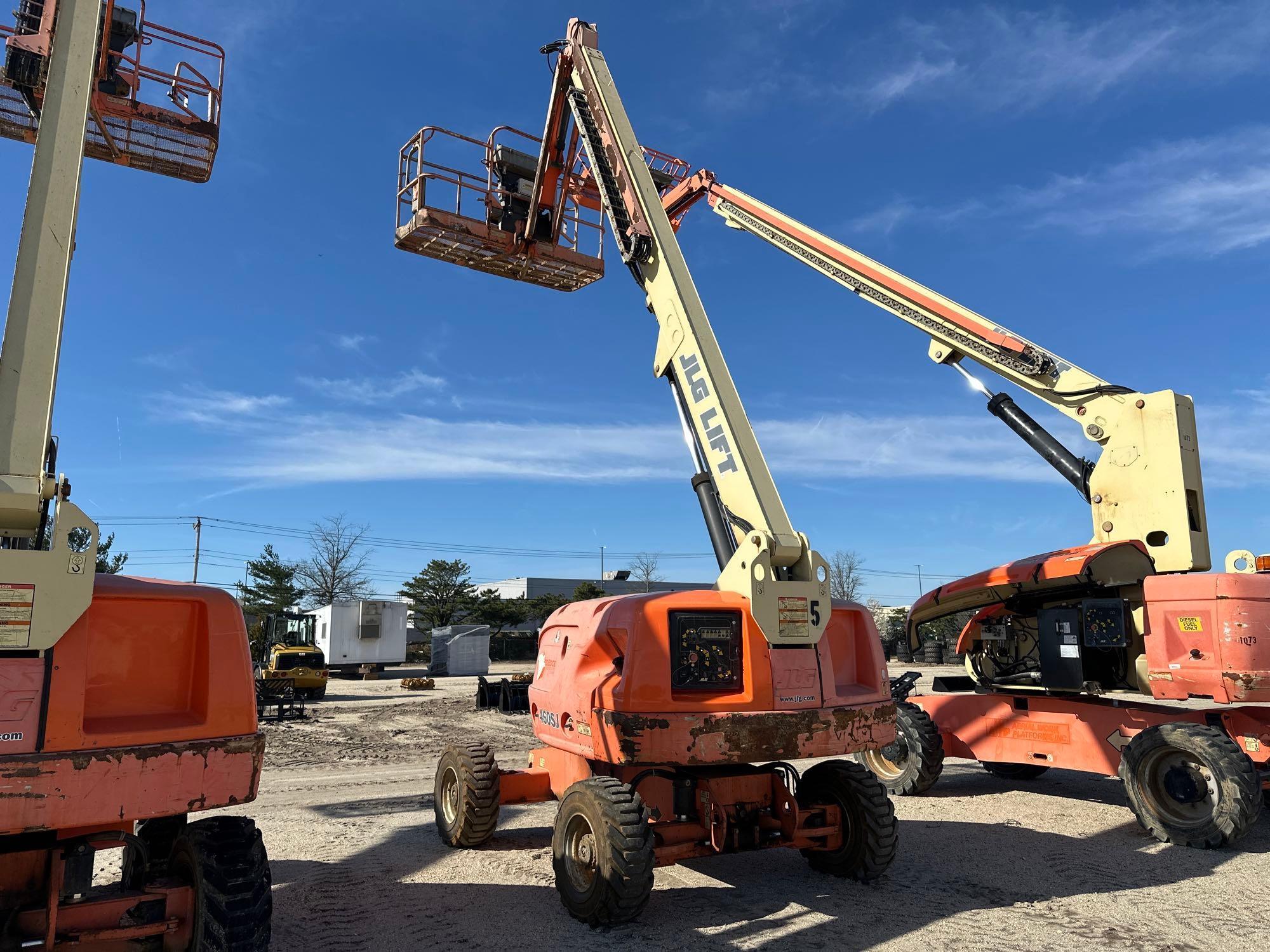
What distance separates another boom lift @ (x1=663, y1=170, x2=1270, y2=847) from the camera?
8148 mm

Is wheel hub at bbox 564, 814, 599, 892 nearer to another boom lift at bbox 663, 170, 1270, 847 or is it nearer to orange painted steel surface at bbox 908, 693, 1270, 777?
another boom lift at bbox 663, 170, 1270, 847

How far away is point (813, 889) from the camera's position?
6.71 meters

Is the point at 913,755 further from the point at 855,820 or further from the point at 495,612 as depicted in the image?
the point at 495,612

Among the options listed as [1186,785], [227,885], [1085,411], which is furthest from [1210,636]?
[227,885]

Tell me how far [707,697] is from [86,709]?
11.8 ft

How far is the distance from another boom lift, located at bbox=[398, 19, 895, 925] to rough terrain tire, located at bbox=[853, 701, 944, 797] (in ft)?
12.3

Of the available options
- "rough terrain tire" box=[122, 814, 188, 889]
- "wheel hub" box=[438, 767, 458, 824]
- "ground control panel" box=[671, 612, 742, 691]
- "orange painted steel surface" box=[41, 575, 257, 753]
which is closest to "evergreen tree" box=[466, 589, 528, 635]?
"wheel hub" box=[438, 767, 458, 824]

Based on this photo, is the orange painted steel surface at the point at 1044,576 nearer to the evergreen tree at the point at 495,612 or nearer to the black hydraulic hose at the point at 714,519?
the black hydraulic hose at the point at 714,519

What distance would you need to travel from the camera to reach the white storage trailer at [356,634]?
122 ft

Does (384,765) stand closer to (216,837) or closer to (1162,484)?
(216,837)

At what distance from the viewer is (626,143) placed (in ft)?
27.9

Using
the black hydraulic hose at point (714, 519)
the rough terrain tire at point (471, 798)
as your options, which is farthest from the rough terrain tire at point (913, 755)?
the rough terrain tire at point (471, 798)

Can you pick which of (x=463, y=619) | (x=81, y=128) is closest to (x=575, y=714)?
(x=81, y=128)

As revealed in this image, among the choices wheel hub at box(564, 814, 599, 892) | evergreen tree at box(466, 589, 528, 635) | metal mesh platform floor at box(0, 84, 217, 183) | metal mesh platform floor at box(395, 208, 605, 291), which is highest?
metal mesh platform floor at box(0, 84, 217, 183)
